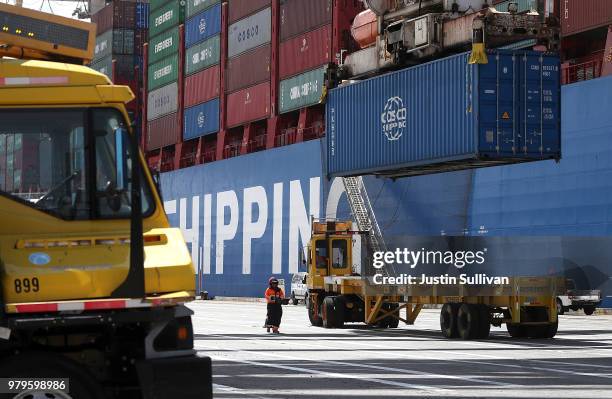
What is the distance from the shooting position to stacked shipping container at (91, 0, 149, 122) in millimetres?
82438

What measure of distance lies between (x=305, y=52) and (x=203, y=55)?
15917 mm

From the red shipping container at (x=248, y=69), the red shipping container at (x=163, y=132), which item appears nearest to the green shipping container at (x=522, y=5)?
the red shipping container at (x=248, y=69)

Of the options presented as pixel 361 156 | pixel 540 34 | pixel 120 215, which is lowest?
pixel 120 215

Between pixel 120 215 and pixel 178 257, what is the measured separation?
1.72 ft

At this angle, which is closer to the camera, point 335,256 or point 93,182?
point 93,182

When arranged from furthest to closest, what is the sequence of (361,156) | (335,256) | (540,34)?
(361,156) → (540,34) → (335,256)

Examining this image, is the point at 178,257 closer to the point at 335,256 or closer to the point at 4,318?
the point at 4,318

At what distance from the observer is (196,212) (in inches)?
3110

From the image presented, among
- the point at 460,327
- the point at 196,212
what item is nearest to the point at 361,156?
the point at 460,327

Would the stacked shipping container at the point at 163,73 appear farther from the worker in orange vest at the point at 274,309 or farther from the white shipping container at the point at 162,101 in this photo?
the worker in orange vest at the point at 274,309

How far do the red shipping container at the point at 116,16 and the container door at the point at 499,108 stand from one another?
5041 cm

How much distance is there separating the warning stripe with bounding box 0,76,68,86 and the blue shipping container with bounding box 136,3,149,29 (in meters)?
76.8

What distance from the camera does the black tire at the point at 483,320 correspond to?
26.2m

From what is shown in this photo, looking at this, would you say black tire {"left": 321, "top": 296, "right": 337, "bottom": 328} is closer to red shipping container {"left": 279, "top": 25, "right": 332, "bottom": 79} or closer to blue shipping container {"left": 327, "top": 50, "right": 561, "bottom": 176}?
blue shipping container {"left": 327, "top": 50, "right": 561, "bottom": 176}
